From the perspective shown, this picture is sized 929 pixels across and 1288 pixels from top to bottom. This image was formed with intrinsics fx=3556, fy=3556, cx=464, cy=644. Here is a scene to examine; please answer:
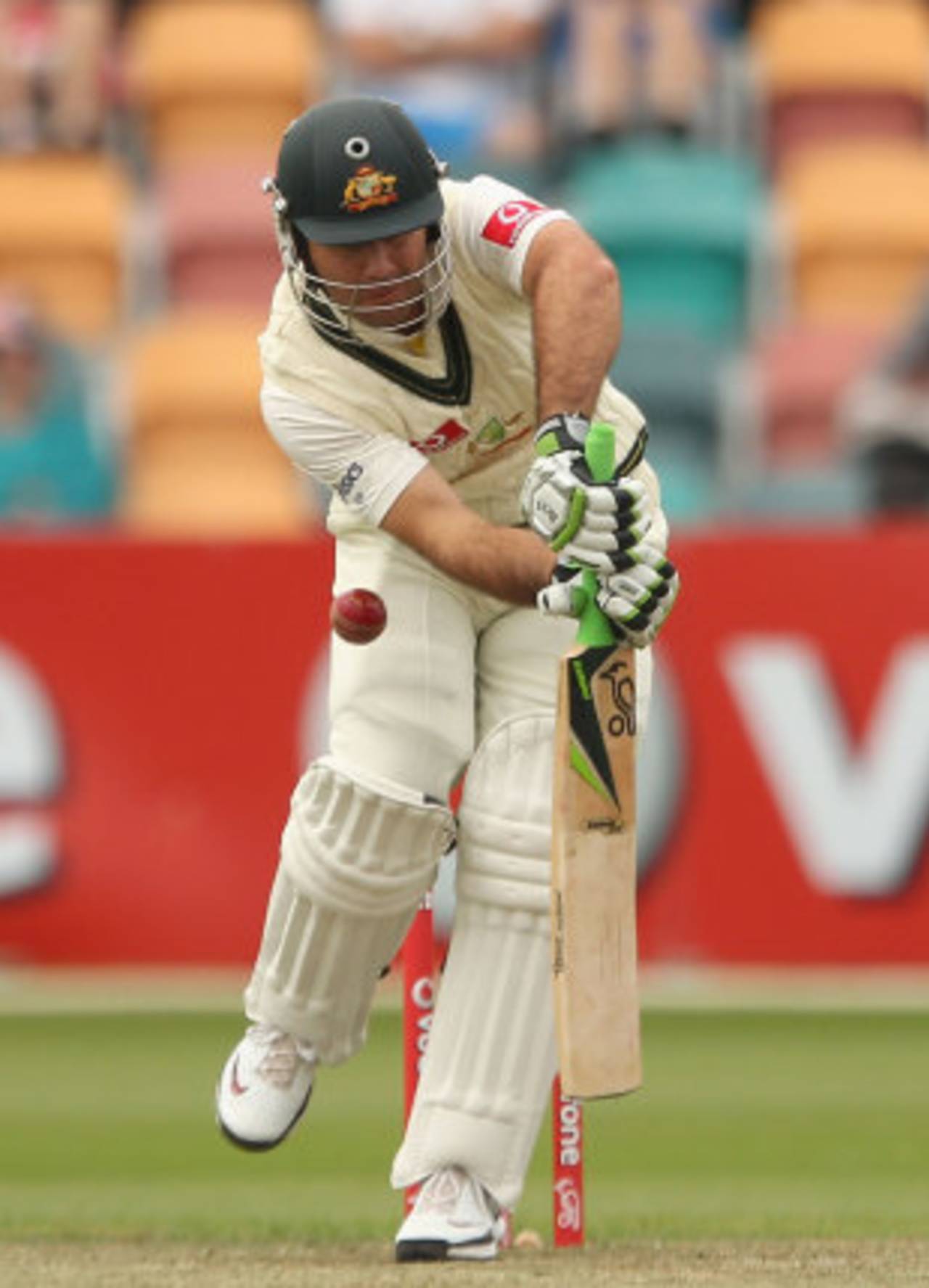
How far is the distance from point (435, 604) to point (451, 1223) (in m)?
0.81

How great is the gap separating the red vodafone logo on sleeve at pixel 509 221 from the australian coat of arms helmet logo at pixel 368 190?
18cm

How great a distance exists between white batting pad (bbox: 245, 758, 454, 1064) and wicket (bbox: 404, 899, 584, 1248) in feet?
0.12

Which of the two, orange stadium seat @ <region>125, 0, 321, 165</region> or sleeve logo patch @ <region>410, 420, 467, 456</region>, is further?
orange stadium seat @ <region>125, 0, 321, 165</region>

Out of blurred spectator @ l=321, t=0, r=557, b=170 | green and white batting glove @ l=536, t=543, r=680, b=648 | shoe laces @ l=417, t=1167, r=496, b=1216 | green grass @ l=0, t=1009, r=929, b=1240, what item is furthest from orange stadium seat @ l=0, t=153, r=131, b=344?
green and white batting glove @ l=536, t=543, r=680, b=648

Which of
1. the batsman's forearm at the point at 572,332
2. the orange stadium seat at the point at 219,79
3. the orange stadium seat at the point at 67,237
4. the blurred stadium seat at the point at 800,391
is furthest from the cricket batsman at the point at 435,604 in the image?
the orange stadium seat at the point at 219,79

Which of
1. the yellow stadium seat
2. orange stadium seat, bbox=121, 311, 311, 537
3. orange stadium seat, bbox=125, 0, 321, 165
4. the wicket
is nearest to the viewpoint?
the wicket

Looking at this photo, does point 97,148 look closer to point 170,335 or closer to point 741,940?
point 170,335

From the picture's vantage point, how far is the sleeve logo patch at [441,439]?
15.3 ft

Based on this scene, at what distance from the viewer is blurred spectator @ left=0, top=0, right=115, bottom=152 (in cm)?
1193

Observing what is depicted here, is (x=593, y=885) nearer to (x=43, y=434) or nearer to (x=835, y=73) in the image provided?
(x=43, y=434)

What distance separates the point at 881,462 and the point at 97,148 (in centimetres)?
342

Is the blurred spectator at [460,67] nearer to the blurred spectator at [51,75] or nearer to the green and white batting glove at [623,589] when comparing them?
the blurred spectator at [51,75]

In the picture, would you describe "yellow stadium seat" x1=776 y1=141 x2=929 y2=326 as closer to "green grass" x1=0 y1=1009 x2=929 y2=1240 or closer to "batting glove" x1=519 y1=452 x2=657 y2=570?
"green grass" x1=0 y1=1009 x2=929 y2=1240

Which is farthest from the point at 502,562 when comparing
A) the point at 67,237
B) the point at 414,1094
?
the point at 67,237
